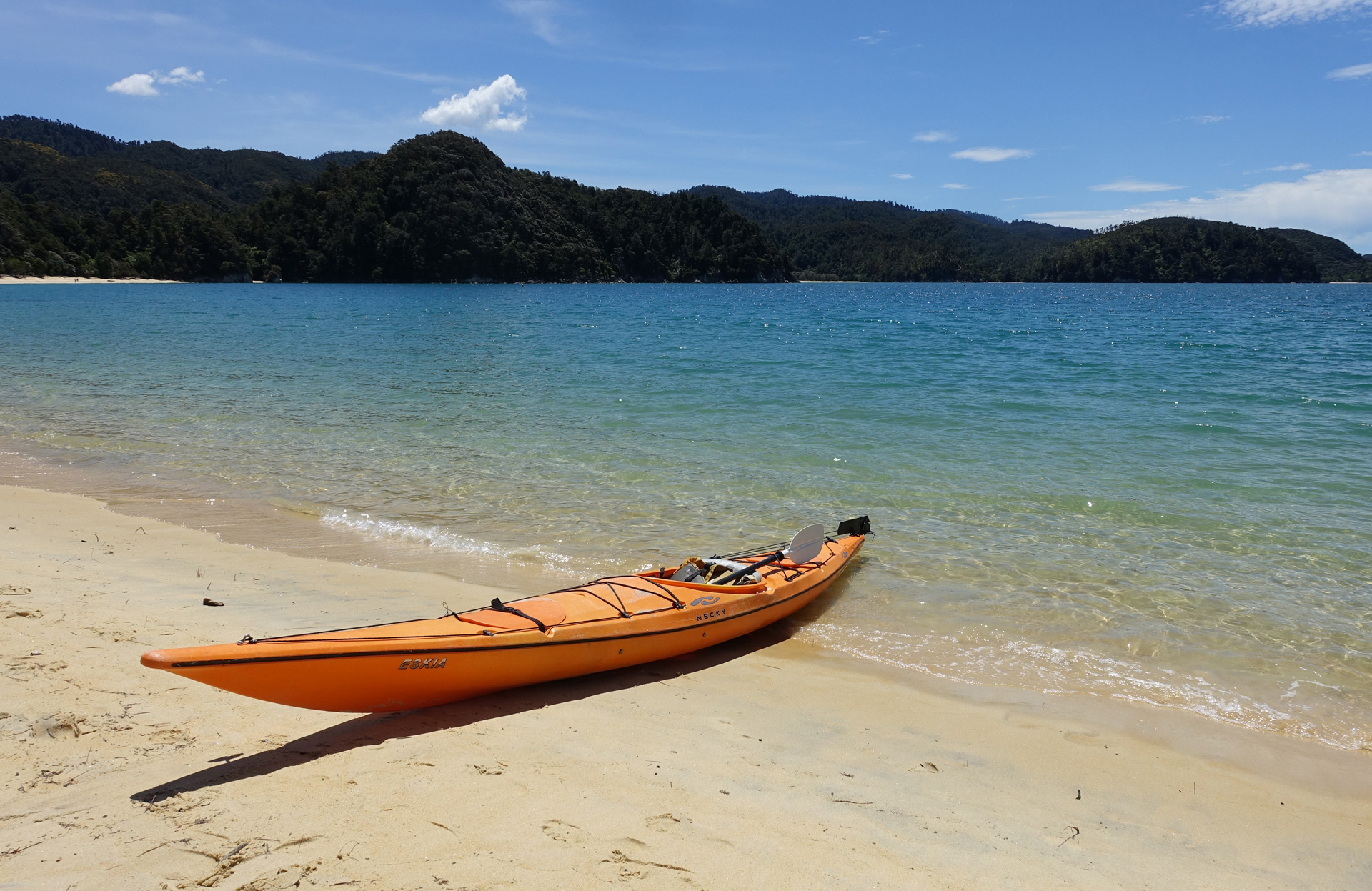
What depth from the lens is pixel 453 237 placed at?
326ft

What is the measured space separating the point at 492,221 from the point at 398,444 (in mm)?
99789

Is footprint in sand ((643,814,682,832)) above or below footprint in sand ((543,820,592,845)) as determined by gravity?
below

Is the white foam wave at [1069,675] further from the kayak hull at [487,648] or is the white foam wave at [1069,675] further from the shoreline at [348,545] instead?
the kayak hull at [487,648]

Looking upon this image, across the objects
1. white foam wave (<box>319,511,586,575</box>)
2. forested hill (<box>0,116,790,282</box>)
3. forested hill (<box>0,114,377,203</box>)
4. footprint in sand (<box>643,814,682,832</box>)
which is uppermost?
forested hill (<box>0,114,377,203</box>)

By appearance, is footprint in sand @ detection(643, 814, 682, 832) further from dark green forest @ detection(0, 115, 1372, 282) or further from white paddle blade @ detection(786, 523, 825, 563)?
dark green forest @ detection(0, 115, 1372, 282)

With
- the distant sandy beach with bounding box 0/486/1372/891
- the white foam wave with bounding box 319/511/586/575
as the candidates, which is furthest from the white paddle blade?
the white foam wave with bounding box 319/511/586/575

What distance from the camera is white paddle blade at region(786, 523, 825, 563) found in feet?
20.7

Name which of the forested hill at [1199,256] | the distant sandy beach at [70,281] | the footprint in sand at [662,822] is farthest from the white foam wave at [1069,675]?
the forested hill at [1199,256]

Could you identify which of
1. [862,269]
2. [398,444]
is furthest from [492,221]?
[398,444]

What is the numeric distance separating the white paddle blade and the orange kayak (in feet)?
0.23

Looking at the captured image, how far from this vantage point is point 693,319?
147 feet

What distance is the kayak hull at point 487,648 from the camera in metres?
3.49

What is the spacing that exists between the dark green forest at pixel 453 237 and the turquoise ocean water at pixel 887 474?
3070 inches

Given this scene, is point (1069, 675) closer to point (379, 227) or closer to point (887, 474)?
point (887, 474)
